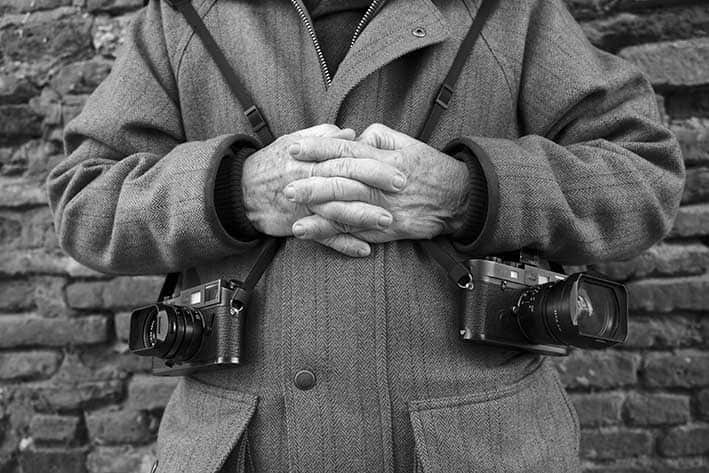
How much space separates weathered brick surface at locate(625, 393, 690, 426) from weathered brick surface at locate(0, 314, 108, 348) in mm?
1245

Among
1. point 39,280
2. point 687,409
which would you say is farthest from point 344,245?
point 39,280

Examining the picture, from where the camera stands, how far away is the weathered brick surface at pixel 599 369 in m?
1.48

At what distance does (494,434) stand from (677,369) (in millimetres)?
795

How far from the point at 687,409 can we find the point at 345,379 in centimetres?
96

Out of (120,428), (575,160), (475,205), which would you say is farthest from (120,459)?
(575,160)

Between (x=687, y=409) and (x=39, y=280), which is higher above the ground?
(x=39, y=280)

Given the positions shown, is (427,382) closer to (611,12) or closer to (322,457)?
(322,457)

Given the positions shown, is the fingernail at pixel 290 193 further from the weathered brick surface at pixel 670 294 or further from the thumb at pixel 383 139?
the weathered brick surface at pixel 670 294

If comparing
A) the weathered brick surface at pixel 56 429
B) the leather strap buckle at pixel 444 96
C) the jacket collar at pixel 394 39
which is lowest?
the weathered brick surface at pixel 56 429

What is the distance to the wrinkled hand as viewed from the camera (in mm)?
848

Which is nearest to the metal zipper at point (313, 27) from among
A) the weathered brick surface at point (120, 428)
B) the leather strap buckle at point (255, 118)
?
the leather strap buckle at point (255, 118)

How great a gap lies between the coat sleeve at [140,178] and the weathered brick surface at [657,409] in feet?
3.32

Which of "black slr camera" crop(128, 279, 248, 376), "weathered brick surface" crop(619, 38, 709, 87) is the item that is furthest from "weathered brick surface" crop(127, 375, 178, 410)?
"weathered brick surface" crop(619, 38, 709, 87)

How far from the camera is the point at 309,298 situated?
0.89 metres
